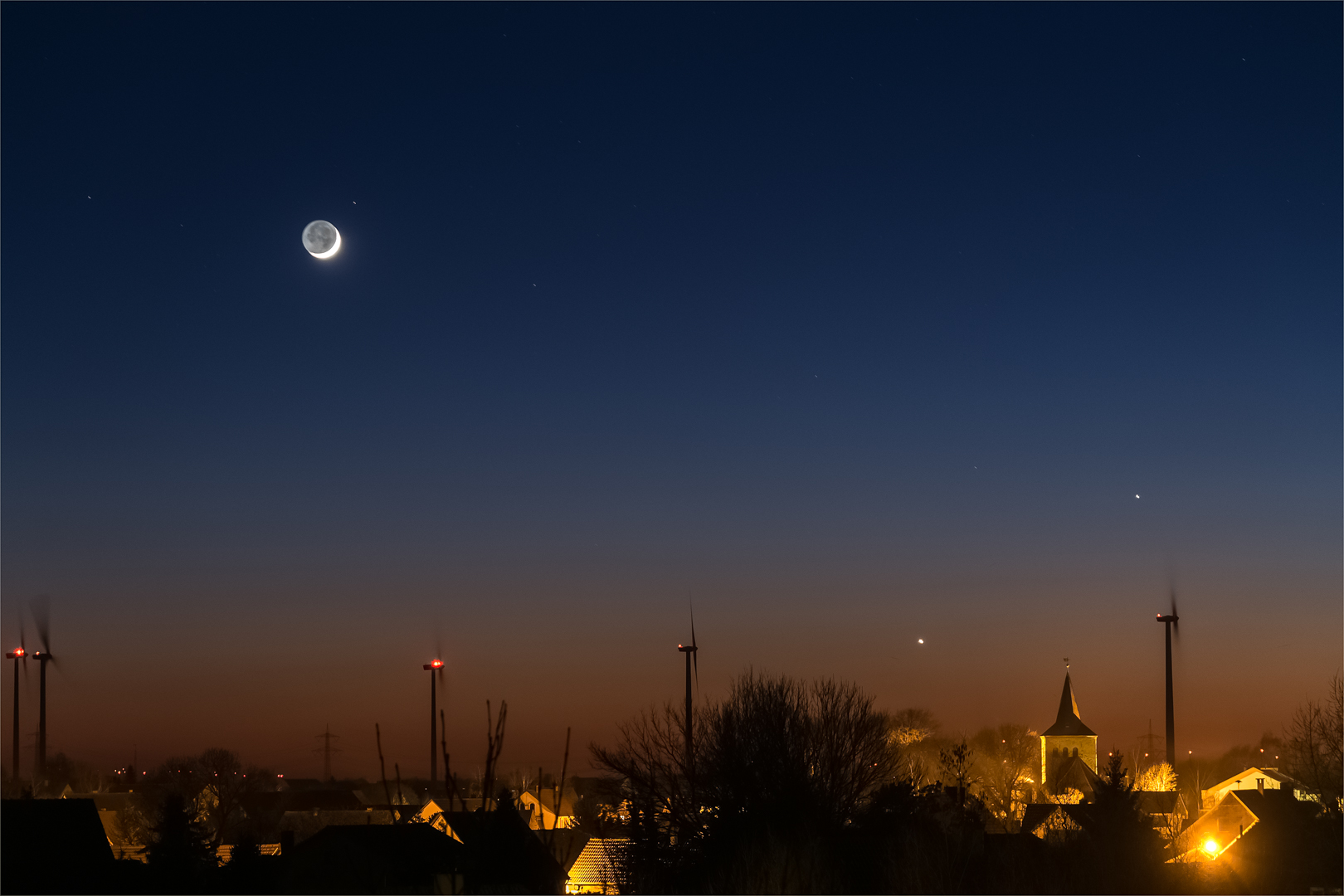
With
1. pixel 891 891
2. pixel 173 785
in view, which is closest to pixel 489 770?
pixel 891 891

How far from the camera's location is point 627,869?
148ft

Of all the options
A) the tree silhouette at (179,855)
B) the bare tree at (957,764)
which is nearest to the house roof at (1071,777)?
the bare tree at (957,764)

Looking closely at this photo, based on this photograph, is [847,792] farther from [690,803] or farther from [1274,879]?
[1274,879]

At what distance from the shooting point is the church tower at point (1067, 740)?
5906 inches

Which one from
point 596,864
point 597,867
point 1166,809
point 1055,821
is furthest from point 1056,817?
point 597,867

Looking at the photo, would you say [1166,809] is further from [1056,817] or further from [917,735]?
[917,735]

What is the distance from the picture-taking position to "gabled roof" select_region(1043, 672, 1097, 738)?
15300 centimetres

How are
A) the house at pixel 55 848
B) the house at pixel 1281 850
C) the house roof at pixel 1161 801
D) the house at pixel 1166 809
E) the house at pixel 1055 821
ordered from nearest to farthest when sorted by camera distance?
the house at pixel 55 848 → the house at pixel 1281 850 → the house at pixel 1055 821 → the house at pixel 1166 809 → the house roof at pixel 1161 801

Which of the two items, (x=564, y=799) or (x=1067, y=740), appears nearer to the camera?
(x=1067, y=740)

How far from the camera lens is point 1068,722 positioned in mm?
154500

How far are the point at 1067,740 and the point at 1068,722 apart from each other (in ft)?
9.40

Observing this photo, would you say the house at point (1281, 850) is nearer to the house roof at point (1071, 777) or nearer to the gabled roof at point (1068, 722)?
the house roof at point (1071, 777)

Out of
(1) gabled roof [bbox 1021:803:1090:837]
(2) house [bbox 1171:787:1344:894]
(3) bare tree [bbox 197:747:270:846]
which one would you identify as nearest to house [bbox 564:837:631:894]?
(1) gabled roof [bbox 1021:803:1090:837]

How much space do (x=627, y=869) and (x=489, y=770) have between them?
127 ft
